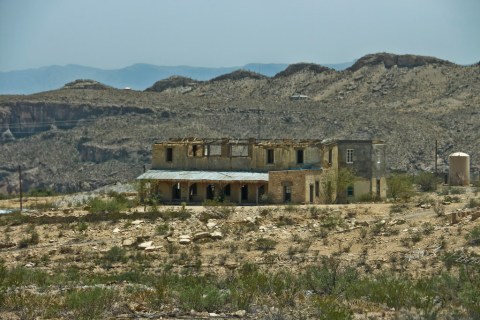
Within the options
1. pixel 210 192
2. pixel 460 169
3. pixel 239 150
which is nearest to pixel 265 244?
pixel 210 192

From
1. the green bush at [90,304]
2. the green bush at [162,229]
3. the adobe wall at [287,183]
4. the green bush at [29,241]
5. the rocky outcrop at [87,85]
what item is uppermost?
the rocky outcrop at [87,85]

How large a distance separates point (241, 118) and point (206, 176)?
4880cm

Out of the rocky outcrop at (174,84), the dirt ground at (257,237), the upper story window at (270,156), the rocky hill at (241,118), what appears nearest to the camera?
the dirt ground at (257,237)

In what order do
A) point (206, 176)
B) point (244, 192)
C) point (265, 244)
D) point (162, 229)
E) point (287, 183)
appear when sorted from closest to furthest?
point (265, 244) → point (162, 229) → point (287, 183) → point (206, 176) → point (244, 192)

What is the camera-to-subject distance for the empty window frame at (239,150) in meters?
50.9

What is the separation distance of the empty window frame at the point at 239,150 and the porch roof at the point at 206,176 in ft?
6.98

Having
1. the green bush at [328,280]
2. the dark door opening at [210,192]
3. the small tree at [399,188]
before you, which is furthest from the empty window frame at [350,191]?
the green bush at [328,280]

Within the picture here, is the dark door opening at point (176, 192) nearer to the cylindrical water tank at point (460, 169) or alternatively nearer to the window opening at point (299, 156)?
the window opening at point (299, 156)

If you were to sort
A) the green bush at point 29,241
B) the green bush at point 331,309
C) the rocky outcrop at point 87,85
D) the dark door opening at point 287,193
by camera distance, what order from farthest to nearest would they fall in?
the rocky outcrop at point 87,85 → the dark door opening at point 287,193 → the green bush at point 29,241 → the green bush at point 331,309

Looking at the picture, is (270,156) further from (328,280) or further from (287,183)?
(328,280)

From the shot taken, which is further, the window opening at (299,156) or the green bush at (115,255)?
the window opening at (299,156)

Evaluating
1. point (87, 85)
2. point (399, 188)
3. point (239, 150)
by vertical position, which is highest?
point (87, 85)

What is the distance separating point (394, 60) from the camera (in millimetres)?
119750

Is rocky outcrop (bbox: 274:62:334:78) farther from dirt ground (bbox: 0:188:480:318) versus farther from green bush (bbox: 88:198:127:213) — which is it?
dirt ground (bbox: 0:188:480:318)
